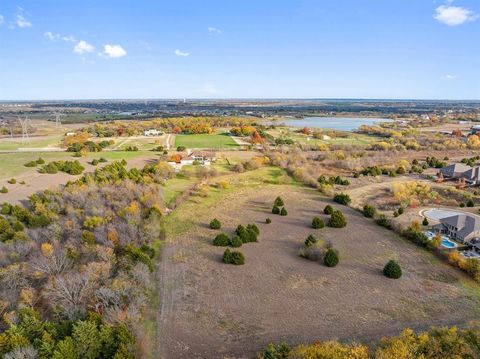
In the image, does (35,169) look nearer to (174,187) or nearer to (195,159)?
(174,187)

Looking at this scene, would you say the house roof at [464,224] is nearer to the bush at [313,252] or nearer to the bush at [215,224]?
the bush at [313,252]

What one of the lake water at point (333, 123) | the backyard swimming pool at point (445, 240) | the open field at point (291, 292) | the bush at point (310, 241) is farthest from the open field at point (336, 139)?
the bush at point (310, 241)

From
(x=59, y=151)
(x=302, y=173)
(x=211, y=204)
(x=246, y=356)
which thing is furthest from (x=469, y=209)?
(x=59, y=151)

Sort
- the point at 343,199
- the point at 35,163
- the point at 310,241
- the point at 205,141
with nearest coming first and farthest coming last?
1. the point at 310,241
2. the point at 343,199
3. the point at 35,163
4. the point at 205,141


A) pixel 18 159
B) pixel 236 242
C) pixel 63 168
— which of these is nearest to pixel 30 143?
pixel 18 159

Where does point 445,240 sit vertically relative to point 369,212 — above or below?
below
